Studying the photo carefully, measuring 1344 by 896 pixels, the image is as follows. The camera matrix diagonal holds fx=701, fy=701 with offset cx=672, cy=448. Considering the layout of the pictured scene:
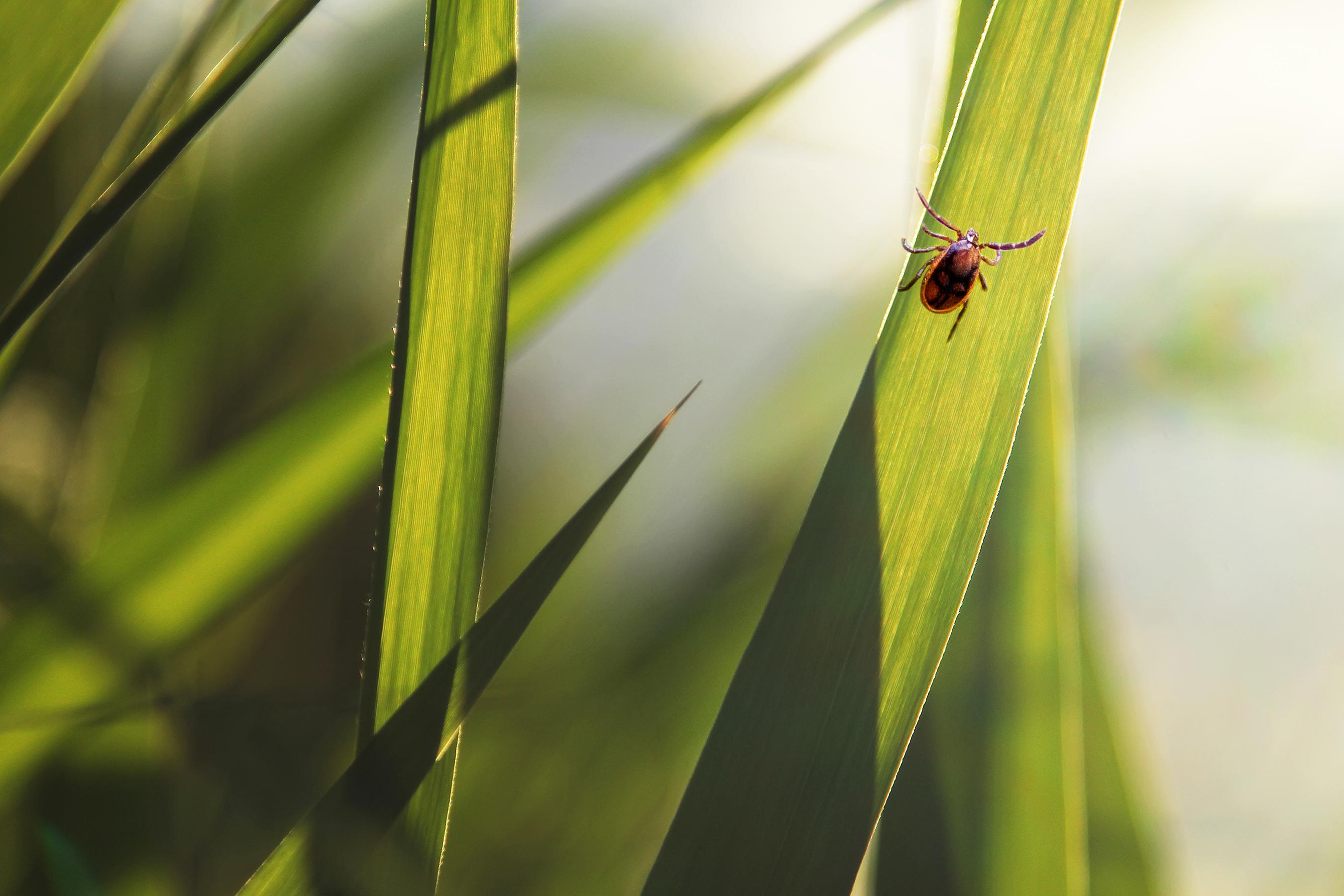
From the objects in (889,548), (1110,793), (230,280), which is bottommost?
(1110,793)

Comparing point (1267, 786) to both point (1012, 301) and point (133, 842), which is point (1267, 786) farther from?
point (133, 842)

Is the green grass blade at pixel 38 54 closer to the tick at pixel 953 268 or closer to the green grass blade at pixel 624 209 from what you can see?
the green grass blade at pixel 624 209

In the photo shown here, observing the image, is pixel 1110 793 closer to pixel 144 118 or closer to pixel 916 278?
pixel 916 278

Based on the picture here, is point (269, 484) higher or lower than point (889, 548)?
higher

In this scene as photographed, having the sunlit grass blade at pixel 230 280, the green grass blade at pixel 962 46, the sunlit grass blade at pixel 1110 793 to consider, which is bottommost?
the sunlit grass blade at pixel 1110 793

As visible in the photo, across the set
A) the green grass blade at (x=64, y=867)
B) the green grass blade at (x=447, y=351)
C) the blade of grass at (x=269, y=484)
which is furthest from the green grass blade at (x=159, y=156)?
the green grass blade at (x=64, y=867)

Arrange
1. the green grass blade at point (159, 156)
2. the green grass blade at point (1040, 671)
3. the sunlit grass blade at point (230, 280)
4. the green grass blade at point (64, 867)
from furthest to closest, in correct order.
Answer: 1. the sunlit grass blade at point (230, 280)
2. the green grass blade at point (64, 867)
3. the green grass blade at point (1040, 671)
4. the green grass blade at point (159, 156)

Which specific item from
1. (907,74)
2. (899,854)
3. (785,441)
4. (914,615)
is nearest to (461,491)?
(914,615)

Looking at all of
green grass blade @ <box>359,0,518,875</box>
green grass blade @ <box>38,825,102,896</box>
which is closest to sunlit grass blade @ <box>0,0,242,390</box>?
green grass blade @ <box>359,0,518,875</box>

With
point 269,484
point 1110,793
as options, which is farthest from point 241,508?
point 1110,793
